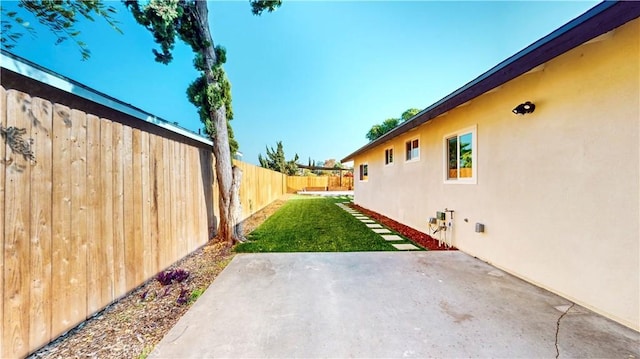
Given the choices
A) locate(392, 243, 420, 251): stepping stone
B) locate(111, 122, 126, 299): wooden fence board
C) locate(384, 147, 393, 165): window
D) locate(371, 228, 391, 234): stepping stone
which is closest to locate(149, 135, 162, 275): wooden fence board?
locate(111, 122, 126, 299): wooden fence board

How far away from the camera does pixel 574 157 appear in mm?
2828

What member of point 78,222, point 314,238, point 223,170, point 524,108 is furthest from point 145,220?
point 524,108

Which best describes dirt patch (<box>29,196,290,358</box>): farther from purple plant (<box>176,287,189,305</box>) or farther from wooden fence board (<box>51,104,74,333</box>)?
wooden fence board (<box>51,104,74,333</box>)

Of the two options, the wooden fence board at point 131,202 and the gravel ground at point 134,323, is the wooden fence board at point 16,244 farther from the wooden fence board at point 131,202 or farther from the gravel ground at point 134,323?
the wooden fence board at point 131,202

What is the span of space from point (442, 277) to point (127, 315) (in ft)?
13.0

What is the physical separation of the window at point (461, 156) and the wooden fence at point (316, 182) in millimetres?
21960

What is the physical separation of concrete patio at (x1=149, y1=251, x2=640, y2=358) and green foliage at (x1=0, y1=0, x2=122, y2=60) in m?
3.06

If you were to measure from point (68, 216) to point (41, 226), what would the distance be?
0.24 m

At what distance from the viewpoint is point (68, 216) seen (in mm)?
2164

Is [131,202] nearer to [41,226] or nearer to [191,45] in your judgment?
[41,226]

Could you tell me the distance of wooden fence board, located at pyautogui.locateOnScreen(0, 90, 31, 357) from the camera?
5.53 feet

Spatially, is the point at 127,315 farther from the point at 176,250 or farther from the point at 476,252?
the point at 476,252

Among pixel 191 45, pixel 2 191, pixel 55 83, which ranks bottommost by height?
pixel 2 191

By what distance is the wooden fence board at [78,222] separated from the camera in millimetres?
2189
